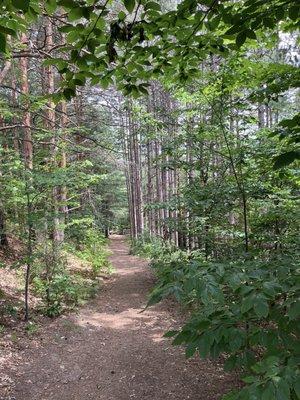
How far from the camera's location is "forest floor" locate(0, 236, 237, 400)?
519 centimetres

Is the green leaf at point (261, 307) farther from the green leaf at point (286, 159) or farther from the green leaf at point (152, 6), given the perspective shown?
the green leaf at point (152, 6)

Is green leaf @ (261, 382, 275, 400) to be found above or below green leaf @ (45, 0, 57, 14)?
below

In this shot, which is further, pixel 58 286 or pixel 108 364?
pixel 58 286

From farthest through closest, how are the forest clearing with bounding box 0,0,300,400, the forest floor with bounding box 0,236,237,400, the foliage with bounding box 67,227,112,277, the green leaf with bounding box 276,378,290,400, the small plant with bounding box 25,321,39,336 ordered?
1. the foliage with bounding box 67,227,112,277
2. the small plant with bounding box 25,321,39,336
3. the forest floor with bounding box 0,236,237,400
4. the forest clearing with bounding box 0,0,300,400
5. the green leaf with bounding box 276,378,290,400

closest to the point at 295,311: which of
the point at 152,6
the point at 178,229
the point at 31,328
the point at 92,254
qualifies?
the point at 152,6

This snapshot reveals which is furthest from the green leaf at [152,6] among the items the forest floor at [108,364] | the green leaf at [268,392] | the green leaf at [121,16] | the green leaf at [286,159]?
the forest floor at [108,364]

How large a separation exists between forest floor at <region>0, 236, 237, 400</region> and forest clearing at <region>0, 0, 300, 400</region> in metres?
0.03

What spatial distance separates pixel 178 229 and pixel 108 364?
3.39 metres

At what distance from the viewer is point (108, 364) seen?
6.11 meters

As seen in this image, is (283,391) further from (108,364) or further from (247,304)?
(108,364)

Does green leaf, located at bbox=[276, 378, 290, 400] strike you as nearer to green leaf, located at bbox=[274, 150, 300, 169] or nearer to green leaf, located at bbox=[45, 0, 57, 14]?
green leaf, located at bbox=[274, 150, 300, 169]

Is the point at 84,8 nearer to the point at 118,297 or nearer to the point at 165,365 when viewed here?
the point at 165,365

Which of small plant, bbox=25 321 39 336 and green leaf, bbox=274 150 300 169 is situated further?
small plant, bbox=25 321 39 336

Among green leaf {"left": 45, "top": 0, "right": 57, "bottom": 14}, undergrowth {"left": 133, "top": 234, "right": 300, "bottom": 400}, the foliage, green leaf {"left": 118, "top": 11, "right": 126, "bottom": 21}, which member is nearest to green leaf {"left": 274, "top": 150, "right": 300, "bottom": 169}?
undergrowth {"left": 133, "top": 234, "right": 300, "bottom": 400}
